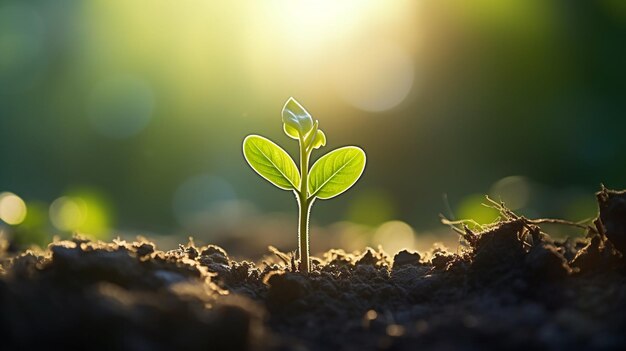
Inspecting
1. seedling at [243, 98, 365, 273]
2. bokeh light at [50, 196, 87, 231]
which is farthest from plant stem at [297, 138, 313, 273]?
bokeh light at [50, 196, 87, 231]

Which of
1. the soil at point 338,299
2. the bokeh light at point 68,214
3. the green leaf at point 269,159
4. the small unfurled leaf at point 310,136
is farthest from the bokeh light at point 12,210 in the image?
the small unfurled leaf at point 310,136

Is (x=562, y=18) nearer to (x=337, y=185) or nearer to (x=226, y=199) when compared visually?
(x=226, y=199)

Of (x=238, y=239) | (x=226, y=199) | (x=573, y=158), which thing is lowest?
(x=238, y=239)

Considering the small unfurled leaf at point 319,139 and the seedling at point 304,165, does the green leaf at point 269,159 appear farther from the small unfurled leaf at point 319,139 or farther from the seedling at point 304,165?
the small unfurled leaf at point 319,139

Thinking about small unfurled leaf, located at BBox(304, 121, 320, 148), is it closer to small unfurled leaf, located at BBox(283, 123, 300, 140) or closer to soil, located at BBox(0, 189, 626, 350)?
small unfurled leaf, located at BBox(283, 123, 300, 140)

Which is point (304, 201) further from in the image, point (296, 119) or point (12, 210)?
point (12, 210)

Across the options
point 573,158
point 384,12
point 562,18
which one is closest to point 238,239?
point 573,158
